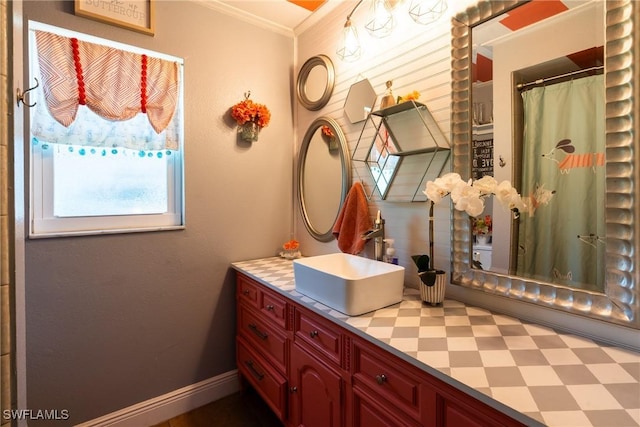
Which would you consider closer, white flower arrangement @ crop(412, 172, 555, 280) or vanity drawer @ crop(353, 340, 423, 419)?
vanity drawer @ crop(353, 340, 423, 419)

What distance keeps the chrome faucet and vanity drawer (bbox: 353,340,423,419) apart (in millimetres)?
575

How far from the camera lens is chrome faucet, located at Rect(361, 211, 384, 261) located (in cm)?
158

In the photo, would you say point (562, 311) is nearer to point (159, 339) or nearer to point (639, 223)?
point (639, 223)

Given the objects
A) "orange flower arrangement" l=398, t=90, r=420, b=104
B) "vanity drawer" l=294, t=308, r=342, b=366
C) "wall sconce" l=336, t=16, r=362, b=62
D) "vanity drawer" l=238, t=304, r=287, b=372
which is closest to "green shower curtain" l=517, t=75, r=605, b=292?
"orange flower arrangement" l=398, t=90, r=420, b=104

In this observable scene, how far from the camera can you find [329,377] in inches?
48.4

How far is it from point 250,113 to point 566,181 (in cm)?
166

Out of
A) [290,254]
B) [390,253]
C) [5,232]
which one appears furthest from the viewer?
[290,254]

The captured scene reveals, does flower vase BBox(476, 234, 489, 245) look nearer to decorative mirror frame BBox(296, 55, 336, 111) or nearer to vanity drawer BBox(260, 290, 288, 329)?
vanity drawer BBox(260, 290, 288, 329)

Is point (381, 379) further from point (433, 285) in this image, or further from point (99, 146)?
point (99, 146)

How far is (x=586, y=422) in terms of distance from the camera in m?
0.62

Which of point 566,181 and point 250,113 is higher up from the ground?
point 250,113

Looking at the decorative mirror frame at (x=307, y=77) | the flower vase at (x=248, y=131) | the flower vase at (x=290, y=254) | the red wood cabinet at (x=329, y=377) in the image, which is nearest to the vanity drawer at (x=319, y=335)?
the red wood cabinet at (x=329, y=377)

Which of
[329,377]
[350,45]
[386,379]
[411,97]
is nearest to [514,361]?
[386,379]

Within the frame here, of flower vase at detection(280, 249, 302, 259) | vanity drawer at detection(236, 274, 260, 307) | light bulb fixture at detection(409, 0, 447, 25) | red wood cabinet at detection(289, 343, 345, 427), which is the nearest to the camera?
red wood cabinet at detection(289, 343, 345, 427)
